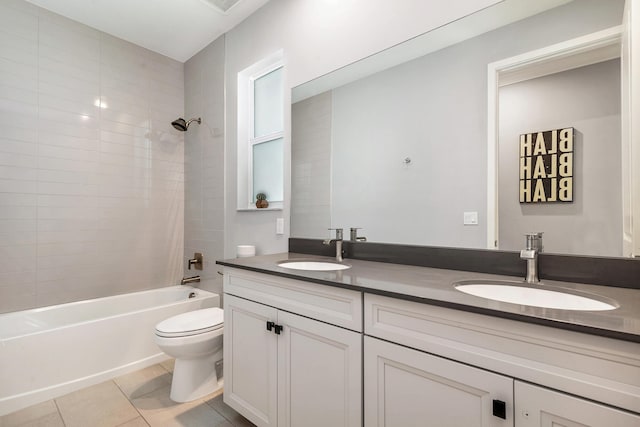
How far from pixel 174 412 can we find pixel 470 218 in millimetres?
1883

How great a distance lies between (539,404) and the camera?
70cm

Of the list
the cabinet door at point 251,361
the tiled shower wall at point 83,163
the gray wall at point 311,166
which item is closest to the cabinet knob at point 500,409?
the cabinet door at point 251,361

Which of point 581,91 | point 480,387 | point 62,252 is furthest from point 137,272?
point 581,91

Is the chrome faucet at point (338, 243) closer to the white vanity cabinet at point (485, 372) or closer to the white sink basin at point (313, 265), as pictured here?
the white sink basin at point (313, 265)

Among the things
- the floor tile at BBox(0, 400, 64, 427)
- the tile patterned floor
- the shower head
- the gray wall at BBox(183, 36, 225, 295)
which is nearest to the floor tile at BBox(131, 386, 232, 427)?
the tile patterned floor

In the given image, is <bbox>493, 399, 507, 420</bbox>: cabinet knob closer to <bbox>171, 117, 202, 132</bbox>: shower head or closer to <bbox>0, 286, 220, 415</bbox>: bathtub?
<bbox>0, 286, 220, 415</bbox>: bathtub

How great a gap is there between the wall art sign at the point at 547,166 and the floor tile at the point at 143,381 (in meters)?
2.36

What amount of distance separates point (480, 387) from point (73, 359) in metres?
2.35

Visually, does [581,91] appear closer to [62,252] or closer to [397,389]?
[397,389]

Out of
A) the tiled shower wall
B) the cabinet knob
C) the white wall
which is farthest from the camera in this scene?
the tiled shower wall

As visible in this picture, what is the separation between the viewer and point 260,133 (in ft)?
8.02

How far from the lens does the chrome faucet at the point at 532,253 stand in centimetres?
104

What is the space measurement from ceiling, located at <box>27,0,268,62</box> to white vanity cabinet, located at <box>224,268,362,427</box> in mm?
2001

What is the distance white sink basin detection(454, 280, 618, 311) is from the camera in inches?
35.1
